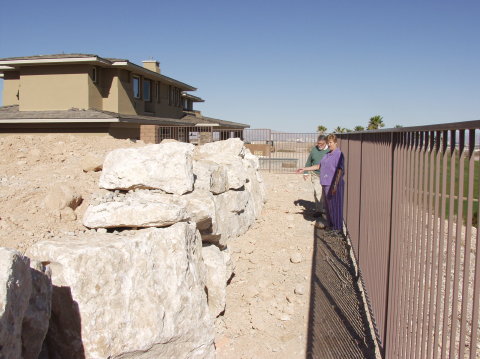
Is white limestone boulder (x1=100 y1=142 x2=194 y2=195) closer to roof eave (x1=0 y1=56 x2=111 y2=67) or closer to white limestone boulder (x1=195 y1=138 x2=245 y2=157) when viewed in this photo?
white limestone boulder (x1=195 y1=138 x2=245 y2=157)

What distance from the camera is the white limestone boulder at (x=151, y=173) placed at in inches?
212

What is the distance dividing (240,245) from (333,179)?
2.11m

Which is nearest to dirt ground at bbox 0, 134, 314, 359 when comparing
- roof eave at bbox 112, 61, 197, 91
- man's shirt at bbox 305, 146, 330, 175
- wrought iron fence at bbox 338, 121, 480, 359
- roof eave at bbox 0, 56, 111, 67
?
wrought iron fence at bbox 338, 121, 480, 359

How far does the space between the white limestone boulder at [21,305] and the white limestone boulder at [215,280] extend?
2491 millimetres

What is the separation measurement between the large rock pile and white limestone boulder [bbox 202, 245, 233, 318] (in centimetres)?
1

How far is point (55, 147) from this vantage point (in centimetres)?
857

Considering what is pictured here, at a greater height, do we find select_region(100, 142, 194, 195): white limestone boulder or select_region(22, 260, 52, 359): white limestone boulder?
select_region(100, 142, 194, 195): white limestone boulder

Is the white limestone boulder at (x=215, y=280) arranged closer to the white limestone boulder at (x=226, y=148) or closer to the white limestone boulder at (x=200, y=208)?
the white limestone boulder at (x=200, y=208)

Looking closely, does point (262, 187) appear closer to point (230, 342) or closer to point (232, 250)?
point (232, 250)

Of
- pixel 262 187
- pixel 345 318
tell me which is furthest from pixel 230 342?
pixel 262 187

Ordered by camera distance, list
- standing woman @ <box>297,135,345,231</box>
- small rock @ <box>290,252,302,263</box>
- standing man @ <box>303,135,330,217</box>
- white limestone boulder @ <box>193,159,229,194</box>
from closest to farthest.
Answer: white limestone boulder @ <box>193,159,229,194</box> < small rock @ <box>290,252,302,263</box> < standing woman @ <box>297,135,345,231</box> < standing man @ <box>303,135,330,217</box>

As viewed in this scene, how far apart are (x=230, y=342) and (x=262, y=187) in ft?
23.1

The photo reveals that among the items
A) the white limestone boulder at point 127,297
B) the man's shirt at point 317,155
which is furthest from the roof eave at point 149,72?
the white limestone boulder at point 127,297

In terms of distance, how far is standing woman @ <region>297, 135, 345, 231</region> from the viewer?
7.79 metres
